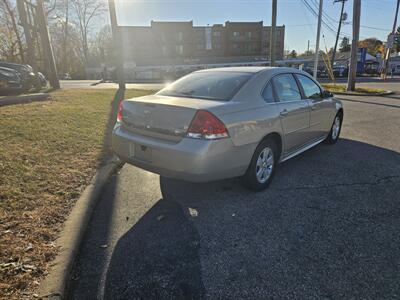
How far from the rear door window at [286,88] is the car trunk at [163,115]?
1145mm

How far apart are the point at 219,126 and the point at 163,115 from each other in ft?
2.12

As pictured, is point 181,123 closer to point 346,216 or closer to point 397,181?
point 346,216

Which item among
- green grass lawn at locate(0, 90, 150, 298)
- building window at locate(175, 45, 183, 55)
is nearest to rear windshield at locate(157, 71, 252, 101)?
green grass lawn at locate(0, 90, 150, 298)

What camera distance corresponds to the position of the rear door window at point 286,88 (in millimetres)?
4090

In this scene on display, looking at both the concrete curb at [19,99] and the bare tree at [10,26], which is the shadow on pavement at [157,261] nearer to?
the concrete curb at [19,99]

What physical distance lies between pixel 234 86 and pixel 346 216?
2.00 metres

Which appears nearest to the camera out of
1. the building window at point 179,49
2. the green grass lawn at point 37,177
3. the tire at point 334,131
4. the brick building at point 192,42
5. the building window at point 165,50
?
the green grass lawn at point 37,177

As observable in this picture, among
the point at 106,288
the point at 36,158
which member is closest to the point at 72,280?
the point at 106,288

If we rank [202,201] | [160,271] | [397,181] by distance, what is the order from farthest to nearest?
[397,181] → [202,201] → [160,271]

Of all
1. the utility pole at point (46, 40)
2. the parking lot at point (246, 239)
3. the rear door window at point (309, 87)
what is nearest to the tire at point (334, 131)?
the rear door window at point (309, 87)

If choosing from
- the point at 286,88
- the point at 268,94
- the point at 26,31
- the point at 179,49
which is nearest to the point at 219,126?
the point at 268,94

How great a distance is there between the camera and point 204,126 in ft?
10.1

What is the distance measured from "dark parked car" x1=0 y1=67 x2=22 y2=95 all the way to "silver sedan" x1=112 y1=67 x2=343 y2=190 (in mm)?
10505

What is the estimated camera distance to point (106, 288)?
221cm
